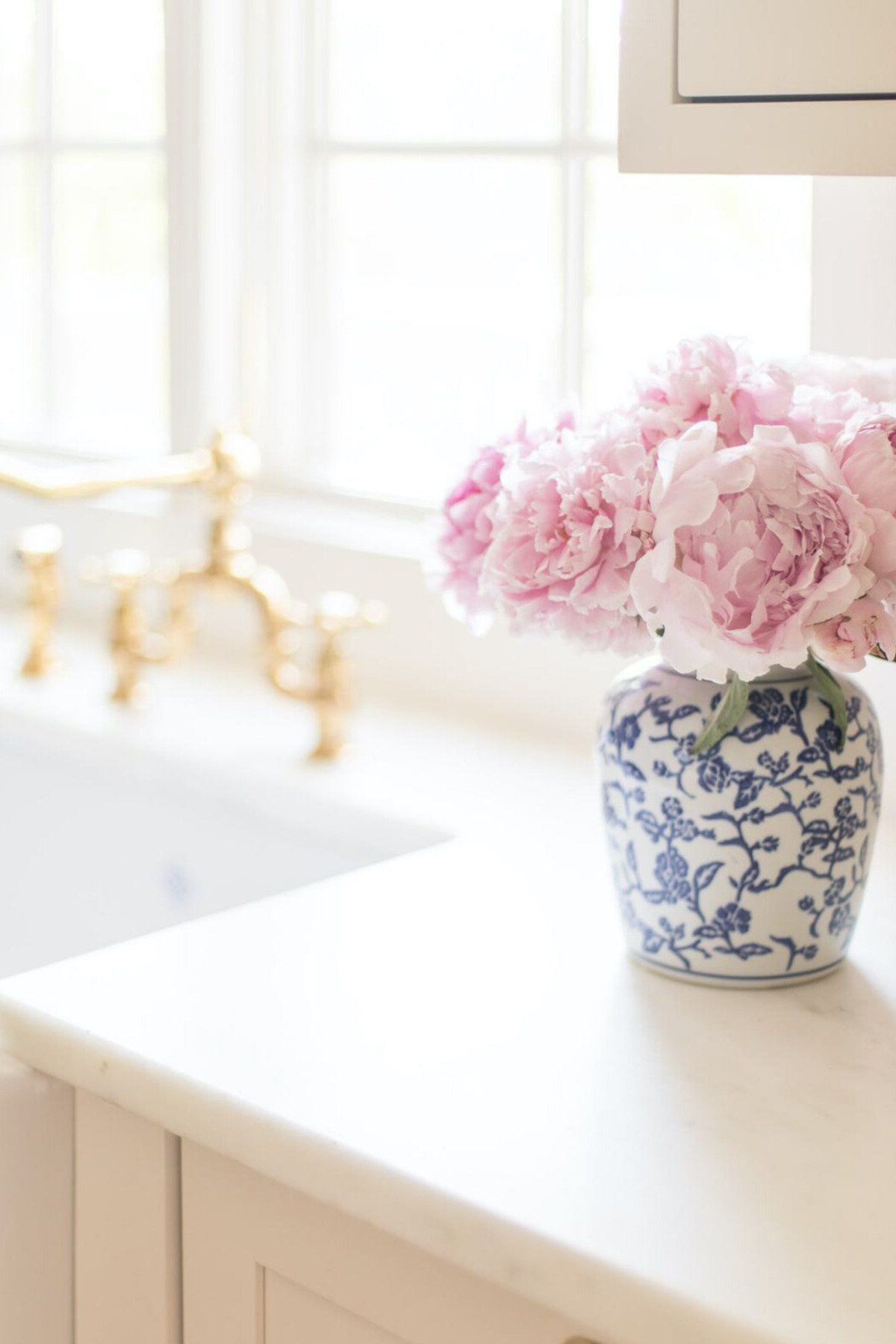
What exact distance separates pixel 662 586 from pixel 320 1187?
0.32 metres

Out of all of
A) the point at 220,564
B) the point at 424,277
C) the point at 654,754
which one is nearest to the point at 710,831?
the point at 654,754

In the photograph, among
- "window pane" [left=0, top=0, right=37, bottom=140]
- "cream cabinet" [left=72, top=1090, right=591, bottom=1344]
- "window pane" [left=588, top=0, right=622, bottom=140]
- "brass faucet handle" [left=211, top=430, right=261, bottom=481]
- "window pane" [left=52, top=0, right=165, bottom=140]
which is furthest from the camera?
"window pane" [left=0, top=0, right=37, bottom=140]

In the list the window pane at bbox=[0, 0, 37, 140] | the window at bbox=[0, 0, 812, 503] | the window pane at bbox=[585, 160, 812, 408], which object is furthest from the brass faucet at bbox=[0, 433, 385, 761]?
the window pane at bbox=[0, 0, 37, 140]

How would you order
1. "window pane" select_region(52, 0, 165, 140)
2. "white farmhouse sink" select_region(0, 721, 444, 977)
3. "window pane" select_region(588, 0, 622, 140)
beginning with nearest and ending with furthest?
"white farmhouse sink" select_region(0, 721, 444, 977) → "window pane" select_region(588, 0, 622, 140) → "window pane" select_region(52, 0, 165, 140)

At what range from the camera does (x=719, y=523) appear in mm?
857

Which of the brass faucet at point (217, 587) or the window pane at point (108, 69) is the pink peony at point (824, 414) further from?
the window pane at point (108, 69)

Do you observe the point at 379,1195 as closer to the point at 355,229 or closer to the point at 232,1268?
the point at 232,1268

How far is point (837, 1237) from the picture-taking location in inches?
29.4

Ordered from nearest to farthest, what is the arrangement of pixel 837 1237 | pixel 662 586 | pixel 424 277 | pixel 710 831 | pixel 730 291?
pixel 837 1237 < pixel 662 586 < pixel 710 831 < pixel 730 291 < pixel 424 277

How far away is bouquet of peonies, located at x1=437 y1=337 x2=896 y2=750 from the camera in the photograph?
848mm

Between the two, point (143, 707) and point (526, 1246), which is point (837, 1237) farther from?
point (143, 707)

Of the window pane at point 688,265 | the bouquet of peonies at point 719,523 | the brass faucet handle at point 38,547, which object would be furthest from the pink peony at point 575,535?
the brass faucet handle at point 38,547

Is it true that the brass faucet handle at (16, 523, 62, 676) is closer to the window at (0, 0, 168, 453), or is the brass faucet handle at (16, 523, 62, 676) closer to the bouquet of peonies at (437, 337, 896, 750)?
the window at (0, 0, 168, 453)

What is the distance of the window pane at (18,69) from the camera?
6.91 ft
